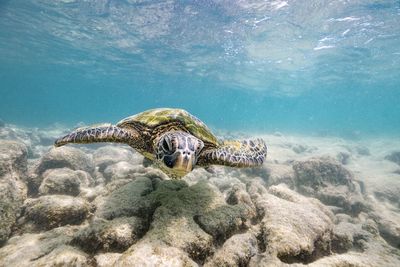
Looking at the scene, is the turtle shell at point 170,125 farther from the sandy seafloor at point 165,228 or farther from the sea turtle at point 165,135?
the sandy seafloor at point 165,228

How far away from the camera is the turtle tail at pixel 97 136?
4.59 m

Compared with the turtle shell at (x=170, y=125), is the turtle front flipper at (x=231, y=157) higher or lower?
lower

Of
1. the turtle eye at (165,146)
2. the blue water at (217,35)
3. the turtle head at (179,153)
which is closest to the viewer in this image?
the turtle head at (179,153)

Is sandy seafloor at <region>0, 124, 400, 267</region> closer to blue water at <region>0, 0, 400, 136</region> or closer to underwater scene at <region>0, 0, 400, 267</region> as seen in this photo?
underwater scene at <region>0, 0, 400, 267</region>

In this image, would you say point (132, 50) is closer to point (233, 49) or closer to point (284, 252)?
point (233, 49)

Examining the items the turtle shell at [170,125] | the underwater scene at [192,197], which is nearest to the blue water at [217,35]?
the underwater scene at [192,197]

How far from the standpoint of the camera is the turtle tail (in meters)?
4.59

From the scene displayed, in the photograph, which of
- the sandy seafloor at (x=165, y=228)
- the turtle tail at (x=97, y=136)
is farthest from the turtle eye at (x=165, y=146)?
the turtle tail at (x=97, y=136)

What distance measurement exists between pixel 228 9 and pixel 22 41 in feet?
101

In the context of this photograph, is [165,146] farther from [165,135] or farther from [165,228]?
[165,228]

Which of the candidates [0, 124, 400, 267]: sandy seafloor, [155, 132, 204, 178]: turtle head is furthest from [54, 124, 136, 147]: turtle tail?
[155, 132, 204, 178]: turtle head

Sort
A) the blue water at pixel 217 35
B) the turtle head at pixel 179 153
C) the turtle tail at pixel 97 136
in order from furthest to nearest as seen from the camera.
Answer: the blue water at pixel 217 35 < the turtle tail at pixel 97 136 < the turtle head at pixel 179 153

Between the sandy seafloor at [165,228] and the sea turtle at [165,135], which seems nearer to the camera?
the sandy seafloor at [165,228]

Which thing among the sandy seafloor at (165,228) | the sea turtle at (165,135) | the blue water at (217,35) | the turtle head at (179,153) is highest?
the blue water at (217,35)
